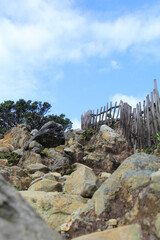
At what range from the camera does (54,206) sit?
376cm

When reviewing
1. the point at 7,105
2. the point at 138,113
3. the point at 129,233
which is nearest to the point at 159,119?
the point at 138,113

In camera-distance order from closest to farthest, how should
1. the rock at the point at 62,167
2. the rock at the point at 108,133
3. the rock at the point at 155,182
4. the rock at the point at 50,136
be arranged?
the rock at the point at 155,182 < the rock at the point at 62,167 < the rock at the point at 108,133 < the rock at the point at 50,136

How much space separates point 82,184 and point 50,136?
7.58m

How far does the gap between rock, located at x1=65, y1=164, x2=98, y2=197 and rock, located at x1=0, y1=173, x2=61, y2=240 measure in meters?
3.43

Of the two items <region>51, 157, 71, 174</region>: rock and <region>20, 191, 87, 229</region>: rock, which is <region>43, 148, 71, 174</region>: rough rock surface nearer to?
<region>51, 157, 71, 174</region>: rock

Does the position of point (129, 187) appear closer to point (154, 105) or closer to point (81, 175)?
point (81, 175)

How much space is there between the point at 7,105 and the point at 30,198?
22765 millimetres

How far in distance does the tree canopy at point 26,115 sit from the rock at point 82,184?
19839mm

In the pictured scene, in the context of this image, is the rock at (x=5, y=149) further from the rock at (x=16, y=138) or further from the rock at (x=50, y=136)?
the rock at (x=50, y=136)

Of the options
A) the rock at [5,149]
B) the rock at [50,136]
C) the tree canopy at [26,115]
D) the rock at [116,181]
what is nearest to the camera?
the rock at [116,181]

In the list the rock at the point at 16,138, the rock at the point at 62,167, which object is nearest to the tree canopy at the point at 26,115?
the rock at the point at 16,138

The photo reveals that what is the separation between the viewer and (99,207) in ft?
10.0

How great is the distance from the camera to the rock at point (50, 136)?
11.9m

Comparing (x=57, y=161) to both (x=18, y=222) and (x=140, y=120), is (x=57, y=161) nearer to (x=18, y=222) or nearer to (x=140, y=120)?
(x=140, y=120)
